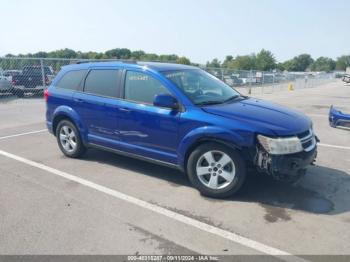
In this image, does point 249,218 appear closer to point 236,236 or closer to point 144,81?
point 236,236

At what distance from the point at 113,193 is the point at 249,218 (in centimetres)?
179

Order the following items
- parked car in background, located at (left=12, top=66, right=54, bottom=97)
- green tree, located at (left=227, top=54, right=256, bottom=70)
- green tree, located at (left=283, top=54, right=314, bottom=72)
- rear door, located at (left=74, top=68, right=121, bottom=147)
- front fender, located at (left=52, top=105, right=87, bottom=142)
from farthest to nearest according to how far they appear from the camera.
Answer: green tree, located at (left=283, top=54, right=314, bottom=72)
green tree, located at (left=227, top=54, right=256, bottom=70)
parked car in background, located at (left=12, top=66, right=54, bottom=97)
front fender, located at (left=52, top=105, right=87, bottom=142)
rear door, located at (left=74, top=68, right=121, bottom=147)

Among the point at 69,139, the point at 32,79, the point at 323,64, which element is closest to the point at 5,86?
→ the point at 32,79

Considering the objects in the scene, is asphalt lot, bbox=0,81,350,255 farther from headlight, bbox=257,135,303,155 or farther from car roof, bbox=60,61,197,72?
car roof, bbox=60,61,197,72

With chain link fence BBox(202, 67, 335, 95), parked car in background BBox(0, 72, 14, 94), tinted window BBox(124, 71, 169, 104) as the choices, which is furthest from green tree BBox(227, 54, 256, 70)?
tinted window BBox(124, 71, 169, 104)

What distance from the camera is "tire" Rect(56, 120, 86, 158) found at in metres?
6.20

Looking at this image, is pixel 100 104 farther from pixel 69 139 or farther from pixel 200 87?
pixel 200 87

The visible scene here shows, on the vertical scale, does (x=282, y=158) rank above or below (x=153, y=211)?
above

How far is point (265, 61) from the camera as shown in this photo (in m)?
108

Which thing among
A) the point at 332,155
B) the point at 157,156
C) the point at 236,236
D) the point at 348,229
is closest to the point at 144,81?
the point at 157,156

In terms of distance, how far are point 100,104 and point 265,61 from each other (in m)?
108

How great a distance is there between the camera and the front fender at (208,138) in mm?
4352

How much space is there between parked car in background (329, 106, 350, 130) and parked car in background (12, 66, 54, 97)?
12.6 m

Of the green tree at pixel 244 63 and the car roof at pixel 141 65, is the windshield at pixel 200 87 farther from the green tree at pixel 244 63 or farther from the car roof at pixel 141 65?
the green tree at pixel 244 63
